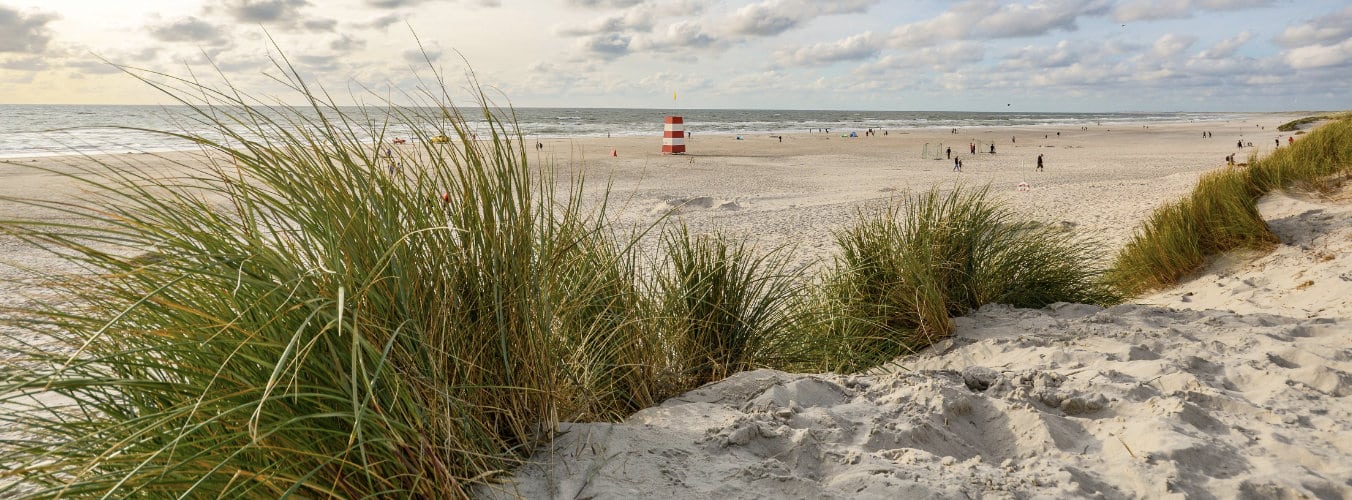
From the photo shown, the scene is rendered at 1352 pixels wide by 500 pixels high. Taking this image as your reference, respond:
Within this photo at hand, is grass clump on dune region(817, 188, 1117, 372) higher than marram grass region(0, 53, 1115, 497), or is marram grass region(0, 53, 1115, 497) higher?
marram grass region(0, 53, 1115, 497)

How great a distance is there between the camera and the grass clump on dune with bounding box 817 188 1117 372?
3900mm

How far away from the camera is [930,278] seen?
3.98m

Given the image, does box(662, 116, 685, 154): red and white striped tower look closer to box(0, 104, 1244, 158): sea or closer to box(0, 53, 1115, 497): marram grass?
box(0, 104, 1244, 158): sea

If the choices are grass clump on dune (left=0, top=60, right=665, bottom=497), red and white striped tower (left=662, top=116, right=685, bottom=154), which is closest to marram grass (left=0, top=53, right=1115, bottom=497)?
grass clump on dune (left=0, top=60, right=665, bottom=497)

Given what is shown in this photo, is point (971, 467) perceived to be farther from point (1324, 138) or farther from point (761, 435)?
point (1324, 138)

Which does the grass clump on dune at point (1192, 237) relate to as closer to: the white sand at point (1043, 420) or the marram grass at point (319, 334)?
the white sand at point (1043, 420)

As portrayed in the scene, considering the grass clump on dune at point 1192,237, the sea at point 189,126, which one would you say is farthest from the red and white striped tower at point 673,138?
the grass clump on dune at point 1192,237

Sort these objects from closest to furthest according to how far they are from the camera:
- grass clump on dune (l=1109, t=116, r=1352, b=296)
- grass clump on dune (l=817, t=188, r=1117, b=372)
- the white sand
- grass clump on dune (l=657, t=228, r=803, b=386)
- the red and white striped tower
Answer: the white sand → grass clump on dune (l=657, t=228, r=803, b=386) → grass clump on dune (l=817, t=188, r=1117, b=372) → grass clump on dune (l=1109, t=116, r=1352, b=296) → the red and white striped tower

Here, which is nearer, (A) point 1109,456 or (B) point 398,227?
(B) point 398,227

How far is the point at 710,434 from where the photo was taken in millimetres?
2236

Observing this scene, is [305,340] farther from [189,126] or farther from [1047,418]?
[1047,418]

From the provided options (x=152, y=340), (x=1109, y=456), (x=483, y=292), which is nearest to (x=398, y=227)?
(x=483, y=292)

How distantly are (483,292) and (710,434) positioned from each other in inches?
30.4

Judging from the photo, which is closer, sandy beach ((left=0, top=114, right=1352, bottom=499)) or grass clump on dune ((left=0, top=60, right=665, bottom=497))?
grass clump on dune ((left=0, top=60, right=665, bottom=497))
